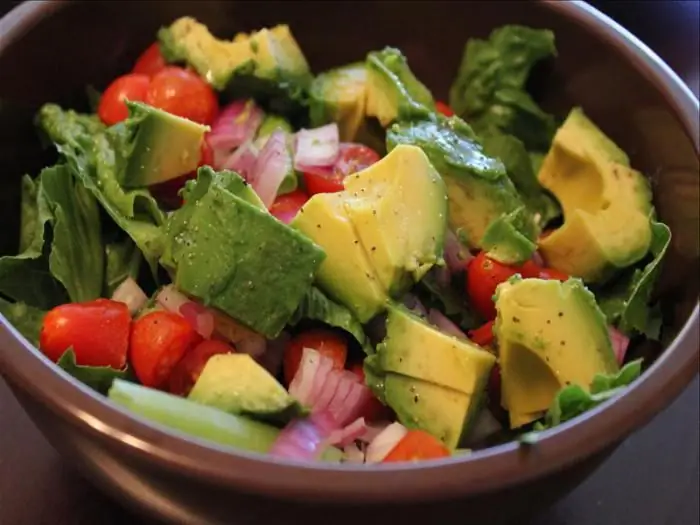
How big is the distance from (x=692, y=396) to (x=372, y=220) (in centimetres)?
42

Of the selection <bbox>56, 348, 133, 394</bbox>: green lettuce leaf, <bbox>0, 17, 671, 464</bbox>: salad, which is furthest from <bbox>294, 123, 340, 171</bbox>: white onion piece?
<bbox>56, 348, 133, 394</bbox>: green lettuce leaf

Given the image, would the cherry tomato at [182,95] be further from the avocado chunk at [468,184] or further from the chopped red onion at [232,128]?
the avocado chunk at [468,184]

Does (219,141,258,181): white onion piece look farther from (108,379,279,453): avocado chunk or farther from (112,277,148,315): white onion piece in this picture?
(108,379,279,453): avocado chunk

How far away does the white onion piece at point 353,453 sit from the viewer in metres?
0.81

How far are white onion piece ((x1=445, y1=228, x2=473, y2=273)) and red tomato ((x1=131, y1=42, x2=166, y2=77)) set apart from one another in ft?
1.27

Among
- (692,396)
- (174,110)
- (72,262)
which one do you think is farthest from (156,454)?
(692,396)

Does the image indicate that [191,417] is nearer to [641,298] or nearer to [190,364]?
[190,364]

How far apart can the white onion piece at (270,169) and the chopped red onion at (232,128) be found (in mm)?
44

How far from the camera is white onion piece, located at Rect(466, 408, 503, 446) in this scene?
2.81 feet

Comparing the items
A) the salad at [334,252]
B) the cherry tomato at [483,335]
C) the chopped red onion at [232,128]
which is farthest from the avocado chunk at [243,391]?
the chopped red onion at [232,128]

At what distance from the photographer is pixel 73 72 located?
42.9 inches

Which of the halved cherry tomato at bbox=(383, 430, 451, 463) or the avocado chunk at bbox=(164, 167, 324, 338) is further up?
the avocado chunk at bbox=(164, 167, 324, 338)

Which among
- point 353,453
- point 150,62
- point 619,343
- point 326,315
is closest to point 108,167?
point 150,62

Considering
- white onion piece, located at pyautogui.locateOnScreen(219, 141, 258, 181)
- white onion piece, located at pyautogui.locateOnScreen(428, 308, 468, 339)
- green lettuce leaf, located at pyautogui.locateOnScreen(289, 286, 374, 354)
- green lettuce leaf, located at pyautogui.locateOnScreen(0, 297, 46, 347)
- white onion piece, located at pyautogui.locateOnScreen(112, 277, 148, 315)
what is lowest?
green lettuce leaf, located at pyautogui.locateOnScreen(0, 297, 46, 347)
